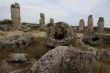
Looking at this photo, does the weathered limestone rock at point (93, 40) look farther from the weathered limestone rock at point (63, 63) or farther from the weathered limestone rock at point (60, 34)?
the weathered limestone rock at point (63, 63)

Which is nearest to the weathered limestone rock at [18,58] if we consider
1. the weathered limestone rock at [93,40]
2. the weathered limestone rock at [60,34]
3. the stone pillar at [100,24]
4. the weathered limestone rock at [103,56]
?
the weathered limestone rock at [60,34]

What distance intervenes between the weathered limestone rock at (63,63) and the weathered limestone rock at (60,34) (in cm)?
679

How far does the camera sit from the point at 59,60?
5.14m

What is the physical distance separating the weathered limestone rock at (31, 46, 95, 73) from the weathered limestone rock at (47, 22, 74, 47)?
22.3ft

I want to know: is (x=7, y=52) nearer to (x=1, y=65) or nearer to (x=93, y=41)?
(x=1, y=65)

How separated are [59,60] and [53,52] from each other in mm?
217

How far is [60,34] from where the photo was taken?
493 inches

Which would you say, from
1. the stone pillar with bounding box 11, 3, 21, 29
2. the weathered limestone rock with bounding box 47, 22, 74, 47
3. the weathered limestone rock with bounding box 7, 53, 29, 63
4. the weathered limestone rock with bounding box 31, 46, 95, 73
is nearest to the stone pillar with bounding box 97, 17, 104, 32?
the stone pillar with bounding box 11, 3, 21, 29

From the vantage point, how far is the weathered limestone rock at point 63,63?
16.6 ft

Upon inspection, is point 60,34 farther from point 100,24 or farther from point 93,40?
→ point 100,24

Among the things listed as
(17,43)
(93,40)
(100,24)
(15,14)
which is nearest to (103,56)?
(93,40)

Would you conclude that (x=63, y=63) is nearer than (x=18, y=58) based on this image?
Yes

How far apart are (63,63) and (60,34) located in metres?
7.39

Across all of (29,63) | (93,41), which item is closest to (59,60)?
(29,63)
